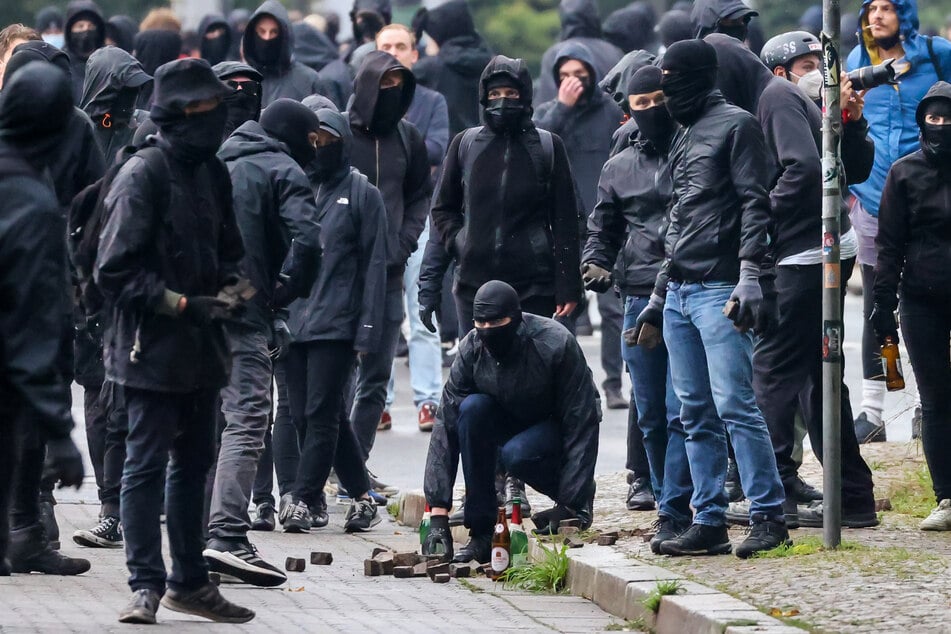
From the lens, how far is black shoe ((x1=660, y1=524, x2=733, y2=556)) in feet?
28.8

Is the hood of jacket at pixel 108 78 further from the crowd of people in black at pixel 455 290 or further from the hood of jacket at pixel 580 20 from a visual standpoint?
the hood of jacket at pixel 580 20

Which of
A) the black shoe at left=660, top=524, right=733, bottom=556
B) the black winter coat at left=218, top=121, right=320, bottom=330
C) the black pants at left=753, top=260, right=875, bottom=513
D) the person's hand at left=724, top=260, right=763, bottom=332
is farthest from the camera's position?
the black pants at left=753, top=260, right=875, bottom=513

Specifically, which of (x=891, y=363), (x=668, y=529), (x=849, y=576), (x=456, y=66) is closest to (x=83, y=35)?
(x=456, y=66)

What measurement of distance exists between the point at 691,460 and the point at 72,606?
8.64 ft

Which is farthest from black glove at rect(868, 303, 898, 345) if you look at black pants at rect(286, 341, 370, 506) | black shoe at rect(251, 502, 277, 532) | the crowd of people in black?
black shoe at rect(251, 502, 277, 532)

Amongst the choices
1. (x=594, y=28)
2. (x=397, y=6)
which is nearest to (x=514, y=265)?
(x=594, y=28)

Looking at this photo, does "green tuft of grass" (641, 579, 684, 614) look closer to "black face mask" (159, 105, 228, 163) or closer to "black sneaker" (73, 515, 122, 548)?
"black face mask" (159, 105, 228, 163)

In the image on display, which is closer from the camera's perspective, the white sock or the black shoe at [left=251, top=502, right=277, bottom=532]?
the black shoe at [left=251, top=502, right=277, bottom=532]

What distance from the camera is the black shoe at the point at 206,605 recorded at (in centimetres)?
765

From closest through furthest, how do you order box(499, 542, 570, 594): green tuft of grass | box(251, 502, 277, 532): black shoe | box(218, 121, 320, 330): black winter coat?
box(499, 542, 570, 594): green tuft of grass → box(218, 121, 320, 330): black winter coat → box(251, 502, 277, 532): black shoe

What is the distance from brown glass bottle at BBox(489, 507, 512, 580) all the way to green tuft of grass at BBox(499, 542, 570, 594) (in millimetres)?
90

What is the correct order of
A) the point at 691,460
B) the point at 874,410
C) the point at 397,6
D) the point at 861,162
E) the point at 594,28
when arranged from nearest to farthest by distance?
the point at 691,460, the point at 861,162, the point at 874,410, the point at 594,28, the point at 397,6

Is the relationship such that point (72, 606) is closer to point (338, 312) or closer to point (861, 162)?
point (338, 312)

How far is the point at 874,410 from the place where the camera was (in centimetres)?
1248
